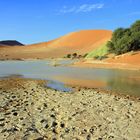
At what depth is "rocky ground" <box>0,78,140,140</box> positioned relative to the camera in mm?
10125

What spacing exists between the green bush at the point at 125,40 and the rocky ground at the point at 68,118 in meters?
38.8

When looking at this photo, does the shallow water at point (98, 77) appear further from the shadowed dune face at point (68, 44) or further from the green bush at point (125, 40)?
the shadowed dune face at point (68, 44)

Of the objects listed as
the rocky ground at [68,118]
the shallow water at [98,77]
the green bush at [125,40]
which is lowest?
the shallow water at [98,77]

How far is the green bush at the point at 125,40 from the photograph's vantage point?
55.3 meters

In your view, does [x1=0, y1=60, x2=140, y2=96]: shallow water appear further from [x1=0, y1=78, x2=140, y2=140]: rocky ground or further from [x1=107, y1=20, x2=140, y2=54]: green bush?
[x1=107, y1=20, x2=140, y2=54]: green bush

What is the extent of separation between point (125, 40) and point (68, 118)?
45.3 meters

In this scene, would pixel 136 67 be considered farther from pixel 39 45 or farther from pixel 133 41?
pixel 39 45

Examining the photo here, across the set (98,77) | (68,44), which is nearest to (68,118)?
(98,77)

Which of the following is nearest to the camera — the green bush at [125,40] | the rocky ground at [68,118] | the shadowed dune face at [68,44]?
the rocky ground at [68,118]

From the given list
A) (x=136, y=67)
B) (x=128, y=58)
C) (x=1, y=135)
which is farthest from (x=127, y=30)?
(x=1, y=135)

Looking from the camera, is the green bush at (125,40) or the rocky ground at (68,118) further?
the green bush at (125,40)

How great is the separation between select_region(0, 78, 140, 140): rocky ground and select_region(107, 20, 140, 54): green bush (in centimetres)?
3884

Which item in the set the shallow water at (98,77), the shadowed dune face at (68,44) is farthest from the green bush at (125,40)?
the shadowed dune face at (68,44)

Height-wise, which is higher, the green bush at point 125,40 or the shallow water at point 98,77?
Answer: the green bush at point 125,40
